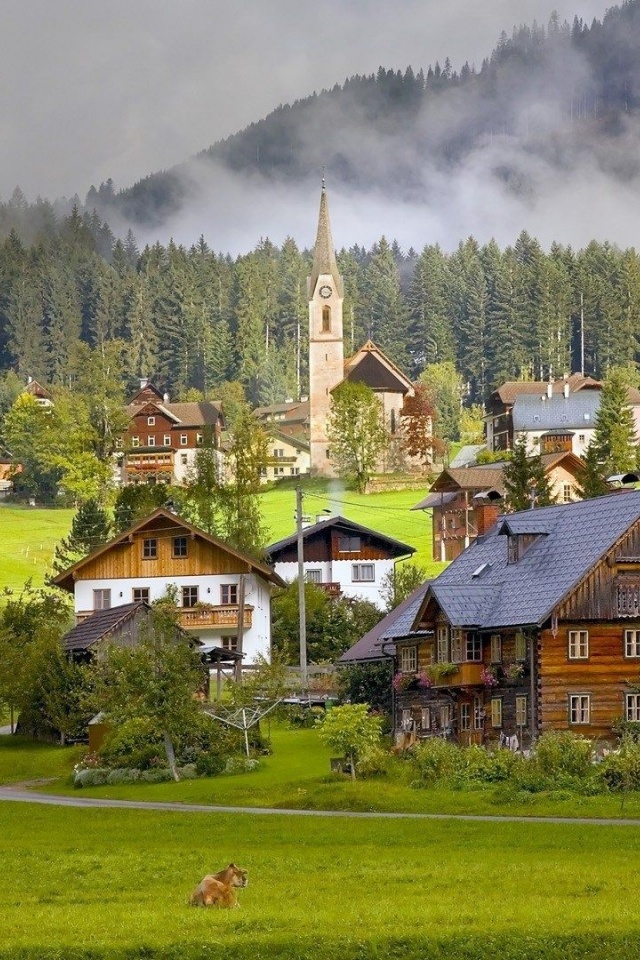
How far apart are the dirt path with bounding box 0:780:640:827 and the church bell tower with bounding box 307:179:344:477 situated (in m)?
124

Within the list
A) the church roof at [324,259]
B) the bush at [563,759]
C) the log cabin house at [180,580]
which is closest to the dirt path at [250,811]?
the bush at [563,759]

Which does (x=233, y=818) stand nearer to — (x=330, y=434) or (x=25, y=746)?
(x=25, y=746)

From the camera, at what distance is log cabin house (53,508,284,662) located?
272ft

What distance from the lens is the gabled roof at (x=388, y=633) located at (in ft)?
192

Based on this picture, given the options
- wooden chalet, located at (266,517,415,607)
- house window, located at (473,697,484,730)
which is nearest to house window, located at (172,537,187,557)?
wooden chalet, located at (266,517,415,607)

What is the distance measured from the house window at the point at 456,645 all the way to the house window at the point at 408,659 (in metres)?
3.23

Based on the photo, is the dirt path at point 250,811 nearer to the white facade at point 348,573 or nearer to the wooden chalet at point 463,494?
the white facade at point 348,573

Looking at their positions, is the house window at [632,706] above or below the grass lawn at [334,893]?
above

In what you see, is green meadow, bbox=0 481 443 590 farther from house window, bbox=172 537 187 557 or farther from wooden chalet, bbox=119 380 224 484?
house window, bbox=172 537 187 557

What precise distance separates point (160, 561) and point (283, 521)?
6036 centimetres

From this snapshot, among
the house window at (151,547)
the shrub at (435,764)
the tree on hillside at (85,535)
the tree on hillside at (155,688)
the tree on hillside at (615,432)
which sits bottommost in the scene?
the shrub at (435,764)

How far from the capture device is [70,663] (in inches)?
2484

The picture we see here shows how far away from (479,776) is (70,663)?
74.8 feet

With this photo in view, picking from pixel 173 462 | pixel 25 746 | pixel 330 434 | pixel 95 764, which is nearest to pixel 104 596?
pixel 25 746
